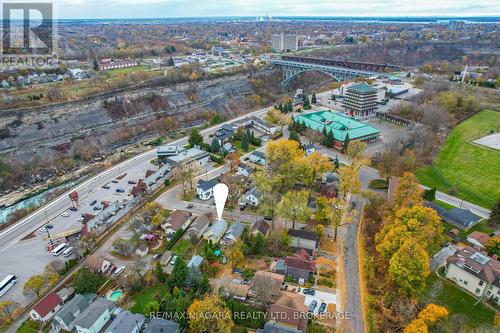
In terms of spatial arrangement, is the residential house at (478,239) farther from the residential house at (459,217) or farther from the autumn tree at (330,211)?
the autumn tree at (330,211)

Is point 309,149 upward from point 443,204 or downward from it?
upward

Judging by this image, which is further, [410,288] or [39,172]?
[39,172]

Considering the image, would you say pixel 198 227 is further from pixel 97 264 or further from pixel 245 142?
pixel 245 142

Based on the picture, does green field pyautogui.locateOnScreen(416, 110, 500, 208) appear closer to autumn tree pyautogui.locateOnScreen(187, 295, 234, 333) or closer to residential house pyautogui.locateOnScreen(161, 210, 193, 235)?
residential house pyautogui.locateOnScreen(161, 210, 193, 235)

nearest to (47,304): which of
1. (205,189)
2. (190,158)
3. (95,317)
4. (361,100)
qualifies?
(95,317)

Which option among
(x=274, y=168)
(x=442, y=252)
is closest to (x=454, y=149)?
(x=442, y=252)

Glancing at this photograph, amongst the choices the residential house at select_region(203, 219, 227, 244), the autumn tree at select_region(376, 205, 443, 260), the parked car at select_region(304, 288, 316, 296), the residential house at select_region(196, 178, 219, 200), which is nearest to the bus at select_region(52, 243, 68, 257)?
the residential house at select_region(203, 219, 227, 244)

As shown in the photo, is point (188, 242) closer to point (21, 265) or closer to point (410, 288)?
point (21, 265)
